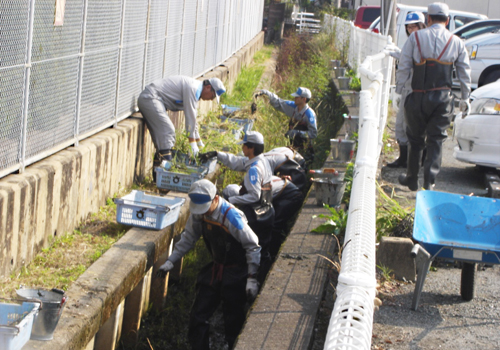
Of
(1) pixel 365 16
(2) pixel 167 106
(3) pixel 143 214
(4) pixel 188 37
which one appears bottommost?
(3) pixel 143 214

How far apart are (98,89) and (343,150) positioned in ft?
10.8

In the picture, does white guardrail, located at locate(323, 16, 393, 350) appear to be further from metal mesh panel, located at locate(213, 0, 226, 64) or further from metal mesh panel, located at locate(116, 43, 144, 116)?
metal mesh panel, located at locate(213, 0, 226, 64)

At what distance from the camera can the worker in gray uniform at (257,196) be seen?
302 inches

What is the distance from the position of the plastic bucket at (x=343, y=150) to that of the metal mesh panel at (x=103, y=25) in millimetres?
3074

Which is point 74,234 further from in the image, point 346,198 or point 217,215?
point 346,198

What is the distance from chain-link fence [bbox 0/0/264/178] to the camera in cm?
511

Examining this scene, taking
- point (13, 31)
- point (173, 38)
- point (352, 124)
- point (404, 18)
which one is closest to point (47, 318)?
point (13, 31)

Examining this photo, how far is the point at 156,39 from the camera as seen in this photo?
31.7 feet

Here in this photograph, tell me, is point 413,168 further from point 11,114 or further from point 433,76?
point 11,114

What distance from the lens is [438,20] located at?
23.1ft

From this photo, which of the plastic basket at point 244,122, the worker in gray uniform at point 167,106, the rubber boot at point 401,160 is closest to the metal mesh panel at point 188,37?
the plastic basket at point 244,122

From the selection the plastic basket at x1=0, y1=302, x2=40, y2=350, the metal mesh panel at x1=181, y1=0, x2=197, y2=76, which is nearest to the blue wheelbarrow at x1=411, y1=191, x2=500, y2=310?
the plastic basket at x1=0, y1=302, x2=40, y2=350

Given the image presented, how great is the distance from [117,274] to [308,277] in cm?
151

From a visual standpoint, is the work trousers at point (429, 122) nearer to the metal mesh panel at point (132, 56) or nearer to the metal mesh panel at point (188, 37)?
the metal mesh panel at point (132, 56)
